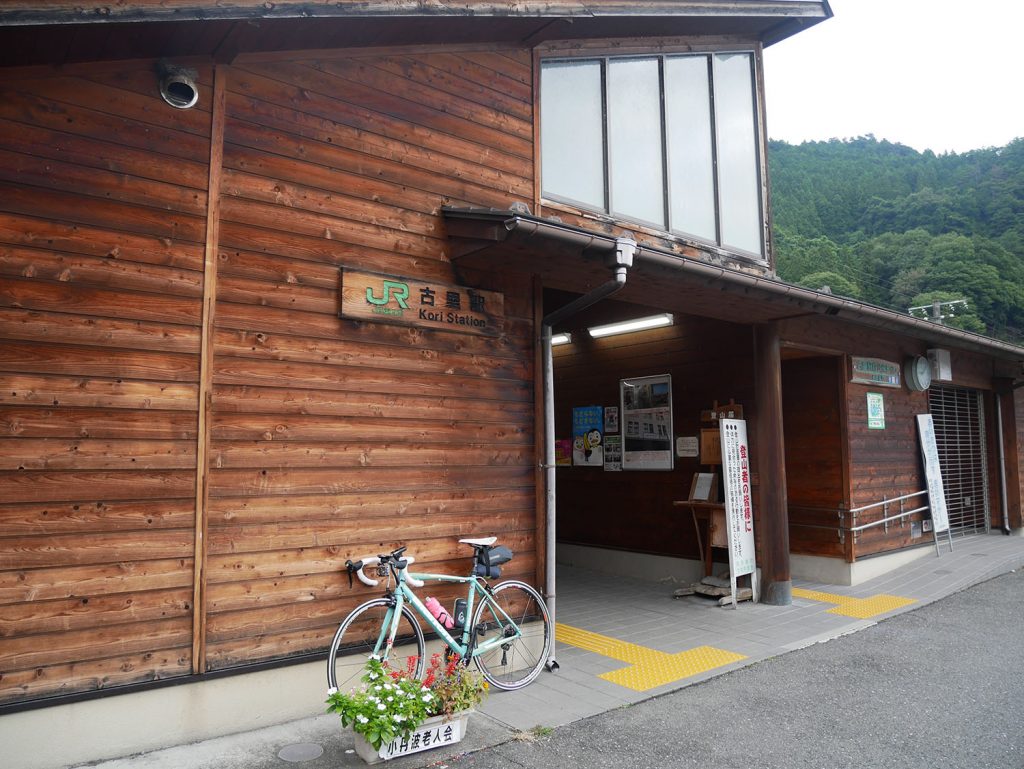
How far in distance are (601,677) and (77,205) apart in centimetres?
501

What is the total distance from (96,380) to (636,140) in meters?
6.09

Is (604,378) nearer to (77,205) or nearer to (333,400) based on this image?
(333,400)

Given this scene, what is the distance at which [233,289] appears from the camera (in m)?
4.65

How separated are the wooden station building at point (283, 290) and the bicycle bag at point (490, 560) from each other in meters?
0.27

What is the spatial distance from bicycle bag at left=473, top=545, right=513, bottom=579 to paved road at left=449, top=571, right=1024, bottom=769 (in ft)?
3.96

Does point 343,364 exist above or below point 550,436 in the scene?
above

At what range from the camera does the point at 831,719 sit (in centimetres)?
496

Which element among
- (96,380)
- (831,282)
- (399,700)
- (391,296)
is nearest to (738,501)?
(391,296)

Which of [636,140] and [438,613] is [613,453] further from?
[438,613]

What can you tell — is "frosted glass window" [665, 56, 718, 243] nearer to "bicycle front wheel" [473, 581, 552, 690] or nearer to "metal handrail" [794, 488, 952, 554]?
"metal handrail" [794, 488, 952, 554]

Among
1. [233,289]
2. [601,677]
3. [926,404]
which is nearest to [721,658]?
[601,677]

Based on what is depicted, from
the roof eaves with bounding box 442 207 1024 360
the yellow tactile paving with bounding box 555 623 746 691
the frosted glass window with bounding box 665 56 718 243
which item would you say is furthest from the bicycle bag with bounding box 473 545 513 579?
the frosted glass window with bounding box 665 56 718 243

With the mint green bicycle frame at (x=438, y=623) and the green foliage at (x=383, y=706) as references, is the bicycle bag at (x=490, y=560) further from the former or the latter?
the green foliage at (x=383, y=706)

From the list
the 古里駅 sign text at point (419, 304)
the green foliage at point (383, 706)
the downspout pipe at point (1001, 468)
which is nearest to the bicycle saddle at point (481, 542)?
the green foliage at point (383, 706)
